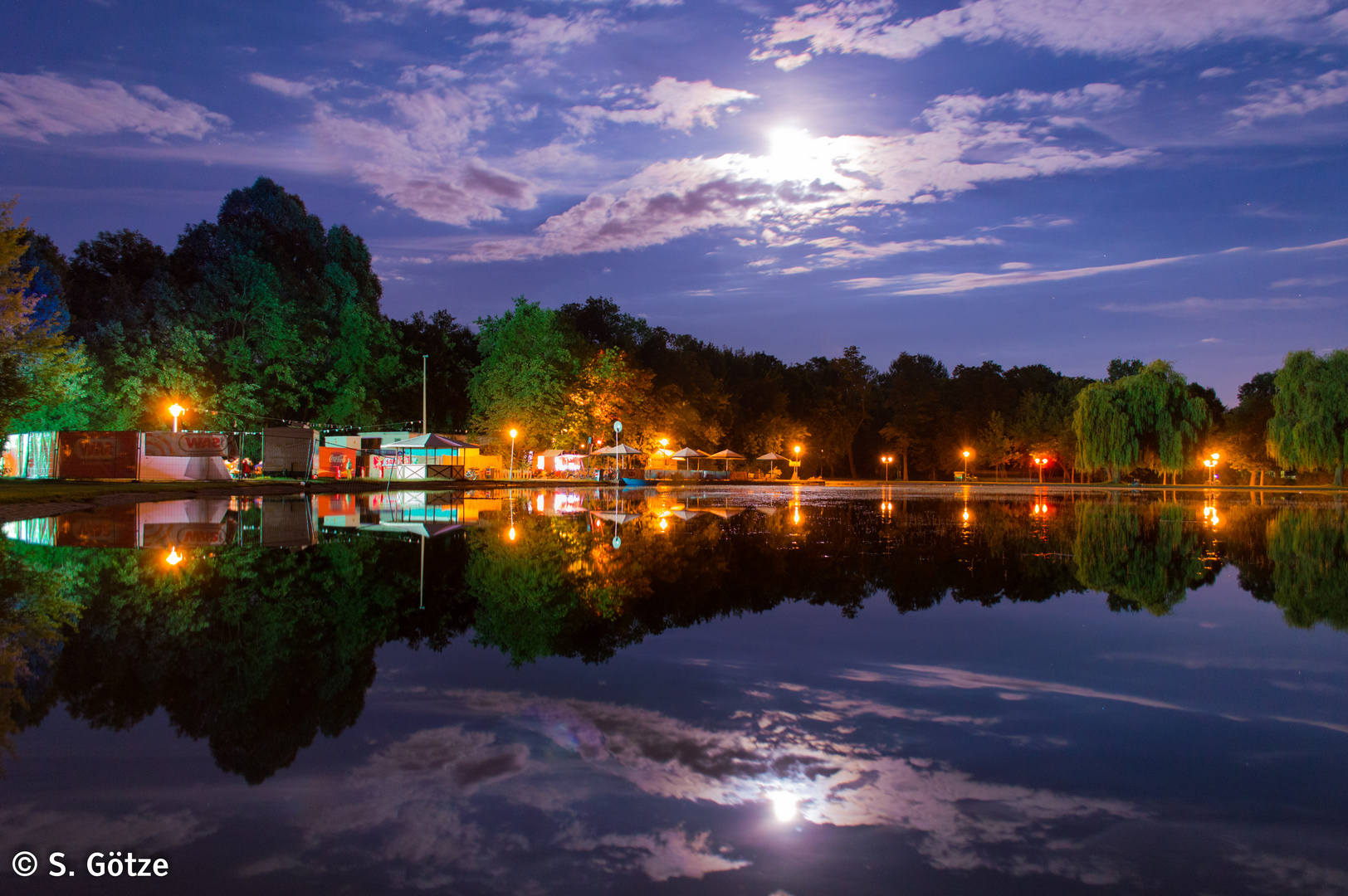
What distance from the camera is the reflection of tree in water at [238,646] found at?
169 inches

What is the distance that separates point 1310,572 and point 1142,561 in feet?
6.33

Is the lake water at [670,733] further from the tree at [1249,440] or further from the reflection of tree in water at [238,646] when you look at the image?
the tree at [1249,440]

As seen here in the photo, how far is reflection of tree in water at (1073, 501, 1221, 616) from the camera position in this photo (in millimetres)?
8812

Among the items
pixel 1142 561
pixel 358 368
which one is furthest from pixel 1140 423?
pixel 358 368

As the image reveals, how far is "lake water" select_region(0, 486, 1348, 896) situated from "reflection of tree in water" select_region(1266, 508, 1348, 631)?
0.42ft

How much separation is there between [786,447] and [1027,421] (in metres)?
23.3

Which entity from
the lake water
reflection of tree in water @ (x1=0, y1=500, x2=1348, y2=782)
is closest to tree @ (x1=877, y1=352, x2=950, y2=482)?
reflection of tree in water @ (x1=0, y1=500, x2=1348, y2=782)

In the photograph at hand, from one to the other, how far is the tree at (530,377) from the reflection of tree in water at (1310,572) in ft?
123

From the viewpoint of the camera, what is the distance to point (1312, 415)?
48.5 metres

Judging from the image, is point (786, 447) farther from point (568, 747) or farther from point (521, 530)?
point (568, 747)

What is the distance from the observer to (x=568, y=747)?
12.8ft

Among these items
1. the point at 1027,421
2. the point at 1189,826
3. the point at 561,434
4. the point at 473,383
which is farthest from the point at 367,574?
the point at 1027,421

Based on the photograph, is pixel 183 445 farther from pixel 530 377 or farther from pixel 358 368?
pixel 530 377

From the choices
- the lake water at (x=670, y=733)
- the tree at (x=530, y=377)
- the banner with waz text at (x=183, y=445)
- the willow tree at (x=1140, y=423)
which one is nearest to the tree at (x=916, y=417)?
the willow tree at (x=1140, y=423)
